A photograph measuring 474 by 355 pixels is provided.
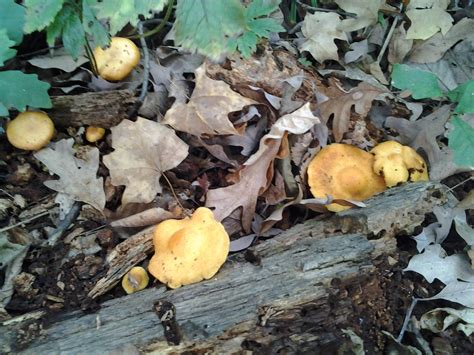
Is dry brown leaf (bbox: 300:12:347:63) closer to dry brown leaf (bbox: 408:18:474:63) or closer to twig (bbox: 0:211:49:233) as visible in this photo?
dry brown leaf (bbox: 408:18:474:63)

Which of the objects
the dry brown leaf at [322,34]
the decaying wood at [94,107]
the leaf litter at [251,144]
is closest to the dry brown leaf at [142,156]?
the leaf litter at [251,144]

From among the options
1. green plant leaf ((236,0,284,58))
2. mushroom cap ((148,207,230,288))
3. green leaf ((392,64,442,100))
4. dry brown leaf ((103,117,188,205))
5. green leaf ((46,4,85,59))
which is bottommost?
mushroom cap ((148,207,230,288))

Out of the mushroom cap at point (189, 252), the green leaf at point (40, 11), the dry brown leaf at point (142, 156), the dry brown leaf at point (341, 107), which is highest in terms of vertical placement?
the green leaf at point (40, 11)

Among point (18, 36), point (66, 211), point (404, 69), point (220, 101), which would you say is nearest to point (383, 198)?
point (404, 69)

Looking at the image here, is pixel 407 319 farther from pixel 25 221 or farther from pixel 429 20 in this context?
pixel 429 20

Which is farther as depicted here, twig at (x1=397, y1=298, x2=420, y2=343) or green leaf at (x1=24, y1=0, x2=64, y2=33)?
twig at (x1=397, y1=298, x2=420, y2=343)

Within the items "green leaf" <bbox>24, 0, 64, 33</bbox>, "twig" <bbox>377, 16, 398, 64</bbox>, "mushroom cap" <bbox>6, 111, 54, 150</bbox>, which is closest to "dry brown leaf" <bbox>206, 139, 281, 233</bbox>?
"mushroom cap" <bbox>6, 111, 54, 150</bbox>

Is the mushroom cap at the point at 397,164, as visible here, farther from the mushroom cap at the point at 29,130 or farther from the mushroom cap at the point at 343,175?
the mushroom cap at the point at 29,130
